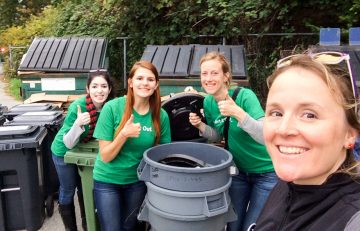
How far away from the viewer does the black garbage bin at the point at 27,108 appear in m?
4.33

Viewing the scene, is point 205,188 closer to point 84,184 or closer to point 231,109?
point 231,109

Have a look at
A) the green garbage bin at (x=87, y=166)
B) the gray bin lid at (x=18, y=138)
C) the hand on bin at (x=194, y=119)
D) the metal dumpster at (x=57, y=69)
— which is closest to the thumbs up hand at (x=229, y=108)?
the hand on bin at (x=194, y=119)

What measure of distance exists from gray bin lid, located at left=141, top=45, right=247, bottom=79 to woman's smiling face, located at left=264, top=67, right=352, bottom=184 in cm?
336

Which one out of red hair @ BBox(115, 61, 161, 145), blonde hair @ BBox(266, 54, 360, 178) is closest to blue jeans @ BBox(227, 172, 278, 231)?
red hair @ BBox(115, 61, 161, 145)

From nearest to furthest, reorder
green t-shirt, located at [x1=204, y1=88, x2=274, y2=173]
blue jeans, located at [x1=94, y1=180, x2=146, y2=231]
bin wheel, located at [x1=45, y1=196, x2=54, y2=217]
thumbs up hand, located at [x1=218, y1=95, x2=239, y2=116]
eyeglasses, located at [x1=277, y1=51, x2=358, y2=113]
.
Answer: eyeglasses, located at [x1=277, y1=51, x2=358, y2=113] → thumbs up hand, located at [x1=218, y1=95, x2=239, y2=116] → green t-shirt, located at [x1=204, y1=88, x2=274, y2=173] → blue jeans, located at [x1=94, y1=180, x2=146, y2=231] → bin wheel, located at [x1=45, y1=196, x2=54, y2=217]

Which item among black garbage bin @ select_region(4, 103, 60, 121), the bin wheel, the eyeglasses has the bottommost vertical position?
the bin wheel

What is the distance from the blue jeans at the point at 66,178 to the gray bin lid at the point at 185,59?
1.67m

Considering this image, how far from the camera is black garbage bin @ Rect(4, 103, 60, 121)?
4.33 meters

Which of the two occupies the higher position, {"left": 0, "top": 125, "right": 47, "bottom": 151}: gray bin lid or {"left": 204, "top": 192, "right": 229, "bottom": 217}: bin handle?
{"left": 0, "top": 125, "right": 47, "bottom": 151}: gray bin lid

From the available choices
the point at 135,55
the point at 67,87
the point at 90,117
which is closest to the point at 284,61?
the point at 90,117

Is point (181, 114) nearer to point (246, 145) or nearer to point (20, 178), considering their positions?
point (246, 145)

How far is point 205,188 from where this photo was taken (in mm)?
2195

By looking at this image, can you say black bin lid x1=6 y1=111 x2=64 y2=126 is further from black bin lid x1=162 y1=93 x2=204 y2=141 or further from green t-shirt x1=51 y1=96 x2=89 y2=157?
black bin lid x1=162 y1=93 x2=204 y2=141

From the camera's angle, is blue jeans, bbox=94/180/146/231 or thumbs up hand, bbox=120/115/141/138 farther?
blue jeans, bbox=94/180/146/231
